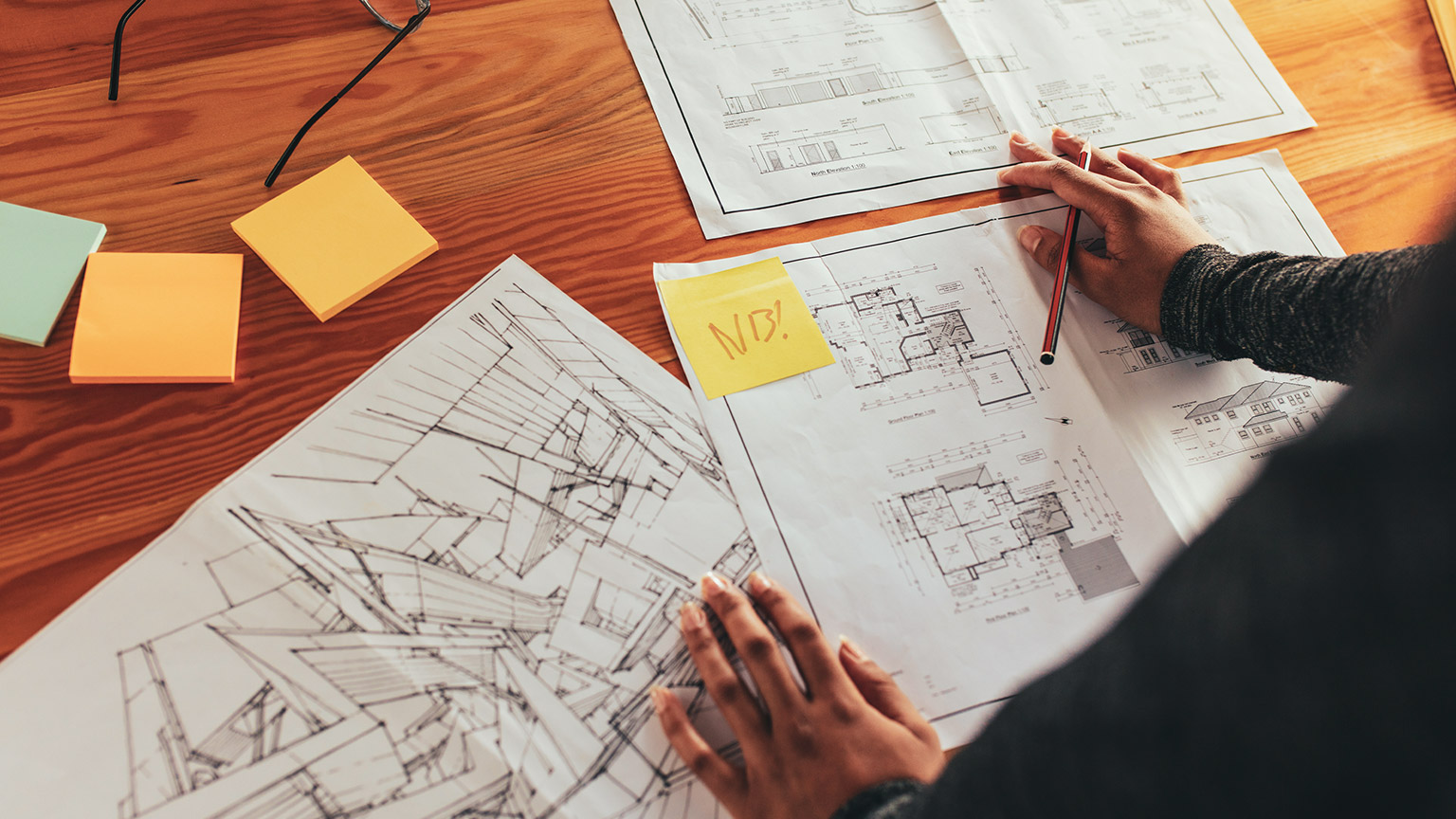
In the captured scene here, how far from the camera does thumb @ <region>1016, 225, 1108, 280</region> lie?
0.71 m

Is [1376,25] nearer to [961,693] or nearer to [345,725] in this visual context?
[961,693]

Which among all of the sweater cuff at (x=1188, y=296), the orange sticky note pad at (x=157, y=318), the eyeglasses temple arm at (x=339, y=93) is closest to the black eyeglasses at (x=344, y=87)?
the eyeglasses temple arm at (x=339, y=93)

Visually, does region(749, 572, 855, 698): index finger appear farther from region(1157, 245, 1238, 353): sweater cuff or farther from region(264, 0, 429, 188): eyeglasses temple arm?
region(264, 0, 429, 188): eyeglasses temple arm

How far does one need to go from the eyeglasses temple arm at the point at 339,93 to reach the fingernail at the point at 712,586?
0.49 metres

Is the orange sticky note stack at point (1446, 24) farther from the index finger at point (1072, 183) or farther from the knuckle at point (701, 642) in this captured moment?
the knuckle at point (701, 642)

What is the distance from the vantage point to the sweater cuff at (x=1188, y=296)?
2.19 ft

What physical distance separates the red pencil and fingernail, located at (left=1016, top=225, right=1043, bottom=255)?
22 millimetres

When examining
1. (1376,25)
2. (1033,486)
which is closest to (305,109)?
(1033,486)

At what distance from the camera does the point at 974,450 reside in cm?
63

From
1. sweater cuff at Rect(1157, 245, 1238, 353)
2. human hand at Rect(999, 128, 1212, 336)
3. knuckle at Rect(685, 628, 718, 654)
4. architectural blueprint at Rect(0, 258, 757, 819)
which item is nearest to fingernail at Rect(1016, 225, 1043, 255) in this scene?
human hand at Rect(999, 128, 1212, 336)

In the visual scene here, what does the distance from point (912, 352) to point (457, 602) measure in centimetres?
41

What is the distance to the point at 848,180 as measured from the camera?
0.73 metres

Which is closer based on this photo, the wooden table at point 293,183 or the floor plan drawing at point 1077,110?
the wooden table at point 293,183

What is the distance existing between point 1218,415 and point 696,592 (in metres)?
0.48
